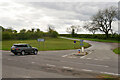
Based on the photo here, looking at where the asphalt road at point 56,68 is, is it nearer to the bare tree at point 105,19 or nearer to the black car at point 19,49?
the black car at point 19,49

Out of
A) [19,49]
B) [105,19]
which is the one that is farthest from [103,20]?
[19,49]

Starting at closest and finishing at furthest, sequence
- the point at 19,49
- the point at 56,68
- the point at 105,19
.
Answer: the point at 56,68 → the point at 19,49 → the point at 105,19

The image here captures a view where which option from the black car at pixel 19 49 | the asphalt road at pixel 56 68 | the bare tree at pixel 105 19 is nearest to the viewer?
the asphalt road at pixel 56 68

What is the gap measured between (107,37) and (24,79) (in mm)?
66444

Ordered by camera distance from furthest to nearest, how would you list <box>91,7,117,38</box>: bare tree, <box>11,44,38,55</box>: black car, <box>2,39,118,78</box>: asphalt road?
1. <box>91,7,117,38</box>: bare tree
2. <box>11,44,38,55</box>: black car
3. <box>2,39,118,78</box>: asphalt road

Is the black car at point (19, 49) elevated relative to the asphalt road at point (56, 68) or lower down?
elevated

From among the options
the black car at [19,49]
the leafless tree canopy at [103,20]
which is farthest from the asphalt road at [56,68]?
the leafless tree canopy at [103,20]

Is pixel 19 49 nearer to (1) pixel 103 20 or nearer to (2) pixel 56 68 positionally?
(2) pixel 56 68

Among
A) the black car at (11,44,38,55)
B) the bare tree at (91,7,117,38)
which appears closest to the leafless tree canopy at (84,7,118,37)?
the bare tree at (91,7,117,38)

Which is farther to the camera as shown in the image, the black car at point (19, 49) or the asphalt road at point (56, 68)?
the black car at point (19, 49)

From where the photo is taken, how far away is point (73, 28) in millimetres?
126312

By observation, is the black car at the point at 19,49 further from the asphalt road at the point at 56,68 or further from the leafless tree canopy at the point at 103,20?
the leafless tree canopy at the point at 103,20

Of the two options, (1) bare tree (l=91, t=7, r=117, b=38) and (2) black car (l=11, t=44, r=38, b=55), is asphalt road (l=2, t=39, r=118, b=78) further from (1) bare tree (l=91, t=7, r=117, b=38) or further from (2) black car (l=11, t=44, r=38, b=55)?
(1) bare tree (l=91, t=7, r=117, b=38)

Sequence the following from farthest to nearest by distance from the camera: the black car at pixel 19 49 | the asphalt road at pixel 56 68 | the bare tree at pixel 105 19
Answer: the bare tree at pixel 105 19
the black car at pixel 19 49
the asphalt road at pixel 56 68
